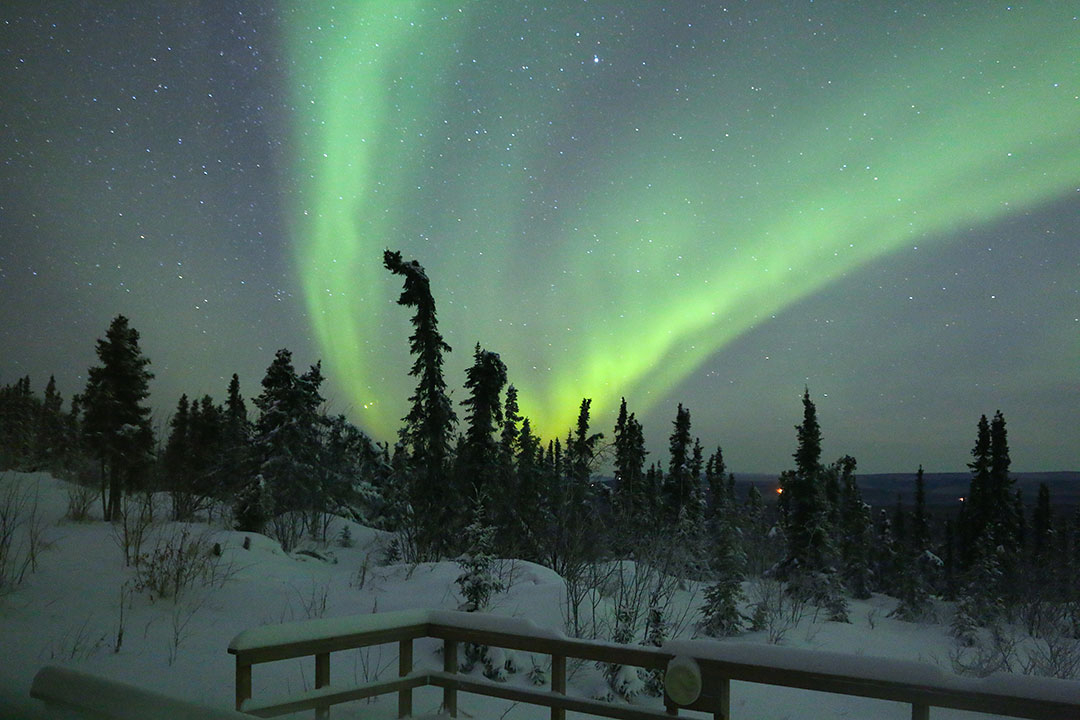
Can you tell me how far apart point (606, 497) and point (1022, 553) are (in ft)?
117

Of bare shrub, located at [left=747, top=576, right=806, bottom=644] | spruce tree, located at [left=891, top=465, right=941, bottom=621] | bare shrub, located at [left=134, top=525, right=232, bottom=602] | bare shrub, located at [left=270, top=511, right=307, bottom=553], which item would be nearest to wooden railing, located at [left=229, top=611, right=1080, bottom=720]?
bare shrub, located at [left=134, top=525, right=232, bottom=602]

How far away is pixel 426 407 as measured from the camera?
23875 mm

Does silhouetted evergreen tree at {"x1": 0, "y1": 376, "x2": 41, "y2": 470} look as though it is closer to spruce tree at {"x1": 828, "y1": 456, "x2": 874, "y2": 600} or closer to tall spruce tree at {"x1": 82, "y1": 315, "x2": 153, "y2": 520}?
tall spruce tree at {"x1": 82, "y1": 315, "x2": 153, "y2": 520}

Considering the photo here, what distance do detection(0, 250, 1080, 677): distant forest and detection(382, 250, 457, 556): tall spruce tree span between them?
0.17 feet

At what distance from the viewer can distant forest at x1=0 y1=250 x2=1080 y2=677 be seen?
1186 centimetres

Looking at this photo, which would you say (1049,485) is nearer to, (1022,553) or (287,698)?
(1022,553)

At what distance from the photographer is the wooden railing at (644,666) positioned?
103 inches

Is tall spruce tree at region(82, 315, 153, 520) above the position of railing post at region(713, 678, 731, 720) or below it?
above

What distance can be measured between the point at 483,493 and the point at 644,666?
10216 mm

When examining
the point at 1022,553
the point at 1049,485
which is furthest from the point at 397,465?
the point at 1049,485

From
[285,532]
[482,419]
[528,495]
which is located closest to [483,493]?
[285,532]

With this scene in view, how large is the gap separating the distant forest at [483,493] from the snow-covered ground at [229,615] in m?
1.21

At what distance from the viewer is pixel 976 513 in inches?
1623

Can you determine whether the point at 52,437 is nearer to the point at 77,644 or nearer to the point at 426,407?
the point at 426,407
